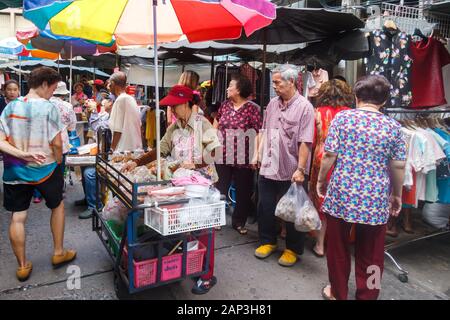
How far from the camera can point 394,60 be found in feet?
12.7

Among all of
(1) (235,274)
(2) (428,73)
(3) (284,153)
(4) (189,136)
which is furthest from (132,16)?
(2) (428,73)

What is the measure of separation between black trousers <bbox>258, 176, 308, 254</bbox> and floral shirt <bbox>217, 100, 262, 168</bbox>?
2.32 feet

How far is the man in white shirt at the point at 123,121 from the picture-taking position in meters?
4.55

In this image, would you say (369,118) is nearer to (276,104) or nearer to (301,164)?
(301,164)

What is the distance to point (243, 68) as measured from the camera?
6.65m

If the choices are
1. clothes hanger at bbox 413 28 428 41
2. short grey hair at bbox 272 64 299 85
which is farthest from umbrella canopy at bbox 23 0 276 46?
clothes hanger at bbox 413 28 428 41

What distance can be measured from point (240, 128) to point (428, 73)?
2.25 m

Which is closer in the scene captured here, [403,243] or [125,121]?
[403,243]

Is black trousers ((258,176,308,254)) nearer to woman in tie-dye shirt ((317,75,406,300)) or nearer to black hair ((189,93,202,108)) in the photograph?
woman in tie-dye shirt ((317,75,406,300))

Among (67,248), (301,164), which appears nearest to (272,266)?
(301,164)

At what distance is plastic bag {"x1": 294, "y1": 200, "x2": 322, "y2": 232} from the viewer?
3309 millimetres

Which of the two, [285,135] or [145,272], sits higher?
[285,135]

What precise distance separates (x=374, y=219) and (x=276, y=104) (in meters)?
1.58

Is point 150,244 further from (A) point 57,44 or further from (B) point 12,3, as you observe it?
(A) point 57,44
